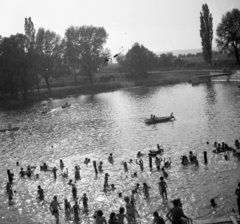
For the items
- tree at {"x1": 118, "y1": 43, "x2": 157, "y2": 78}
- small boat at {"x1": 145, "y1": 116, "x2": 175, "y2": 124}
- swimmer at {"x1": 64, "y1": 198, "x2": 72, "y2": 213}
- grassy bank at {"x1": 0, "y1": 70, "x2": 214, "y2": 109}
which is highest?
tree at {"x1": 118, "y1": 43, "x2": 157, "y2": 78}

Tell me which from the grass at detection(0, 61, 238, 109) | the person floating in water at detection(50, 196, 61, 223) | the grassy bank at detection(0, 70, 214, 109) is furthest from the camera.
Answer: the grass at detection(0, 61, 238, 109)

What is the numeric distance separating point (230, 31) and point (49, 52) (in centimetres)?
6325

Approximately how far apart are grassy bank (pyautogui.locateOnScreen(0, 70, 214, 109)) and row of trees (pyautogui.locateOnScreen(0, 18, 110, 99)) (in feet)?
10.5

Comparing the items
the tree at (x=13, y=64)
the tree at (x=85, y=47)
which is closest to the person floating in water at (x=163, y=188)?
the tree at (x=13, y=64)

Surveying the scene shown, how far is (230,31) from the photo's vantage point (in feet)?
325

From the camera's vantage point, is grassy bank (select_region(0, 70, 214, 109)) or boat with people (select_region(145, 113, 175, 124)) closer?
boat with people (select_region(145, 113, 175, 124))

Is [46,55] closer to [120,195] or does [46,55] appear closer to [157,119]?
[157,119]

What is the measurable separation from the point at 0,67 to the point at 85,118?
145ft

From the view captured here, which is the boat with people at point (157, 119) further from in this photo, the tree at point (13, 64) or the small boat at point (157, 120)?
the tree at point (13, 64)

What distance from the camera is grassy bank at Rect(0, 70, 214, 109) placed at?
332 ft

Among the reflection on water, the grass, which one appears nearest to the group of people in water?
the reflection on water

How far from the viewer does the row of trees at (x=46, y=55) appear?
94188 millimetres

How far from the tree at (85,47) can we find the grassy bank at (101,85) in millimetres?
7576

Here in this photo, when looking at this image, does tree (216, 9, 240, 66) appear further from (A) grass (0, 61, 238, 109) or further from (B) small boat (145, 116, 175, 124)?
(B) small boat (145, 116, 175, 124)
